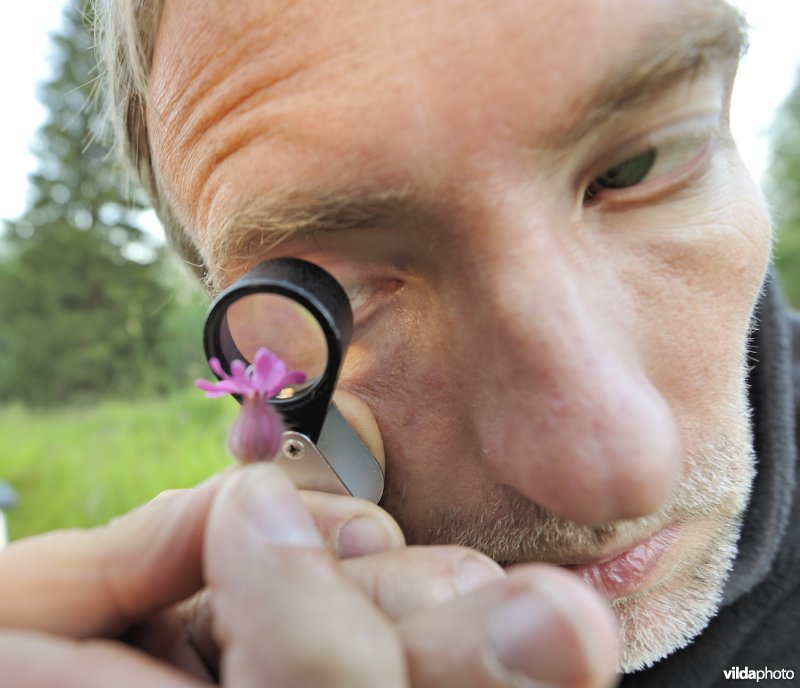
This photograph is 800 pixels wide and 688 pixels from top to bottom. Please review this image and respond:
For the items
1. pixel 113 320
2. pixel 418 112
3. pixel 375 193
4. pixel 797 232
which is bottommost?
pixel 113 320

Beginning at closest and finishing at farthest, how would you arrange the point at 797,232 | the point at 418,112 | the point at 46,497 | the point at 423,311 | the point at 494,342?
the point at 418,112 → the point at 494,342 → the point at 423,311 → the point at 46,497 → the point at 797,232

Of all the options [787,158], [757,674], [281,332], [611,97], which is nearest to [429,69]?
[611,97]

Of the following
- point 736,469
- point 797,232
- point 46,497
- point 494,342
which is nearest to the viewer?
point 494,342

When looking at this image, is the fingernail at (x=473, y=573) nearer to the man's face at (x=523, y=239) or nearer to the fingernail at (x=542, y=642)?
the fingernail at (x=542, y=642)

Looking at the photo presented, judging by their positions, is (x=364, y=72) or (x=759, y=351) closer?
(x=364, y=72)

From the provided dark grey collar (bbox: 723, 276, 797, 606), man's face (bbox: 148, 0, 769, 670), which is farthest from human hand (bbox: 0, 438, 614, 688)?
dark grey collar (bbox: 723, 276, 797, 606)

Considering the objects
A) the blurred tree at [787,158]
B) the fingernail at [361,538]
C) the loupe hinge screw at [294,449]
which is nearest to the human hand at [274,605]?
the fingernail at [361,538]

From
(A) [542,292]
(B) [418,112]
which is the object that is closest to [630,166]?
(A) [542,292]

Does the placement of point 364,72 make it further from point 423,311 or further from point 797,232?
point 797,232
